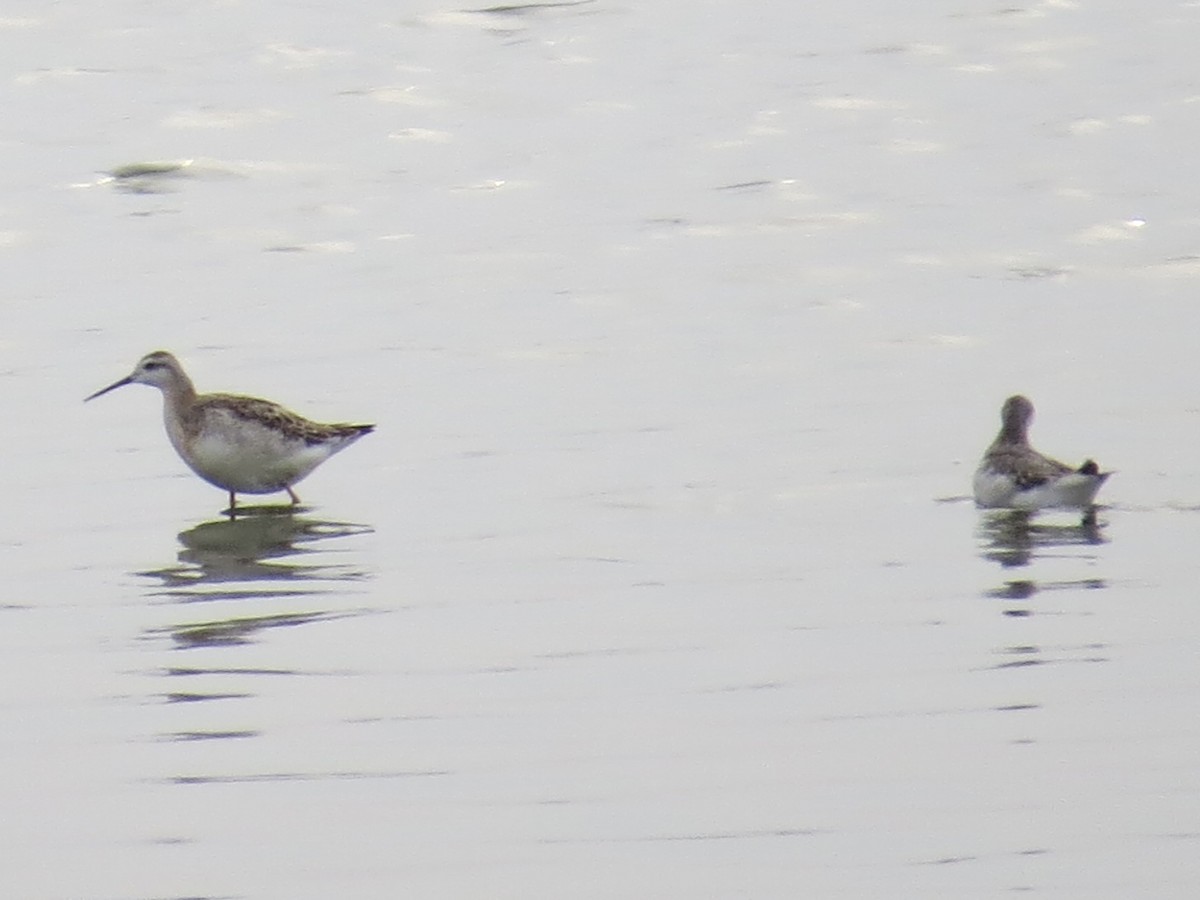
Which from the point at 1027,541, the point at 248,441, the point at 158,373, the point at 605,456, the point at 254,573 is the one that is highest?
the point at 158,373

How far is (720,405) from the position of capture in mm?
15359

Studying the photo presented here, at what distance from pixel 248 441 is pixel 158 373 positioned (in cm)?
106

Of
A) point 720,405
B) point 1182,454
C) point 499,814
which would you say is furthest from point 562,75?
point 499,814

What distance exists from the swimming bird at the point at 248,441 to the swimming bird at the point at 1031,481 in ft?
11.2

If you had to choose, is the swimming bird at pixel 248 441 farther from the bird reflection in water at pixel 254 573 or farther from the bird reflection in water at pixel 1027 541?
the bird reflection in water at pixel 1027 541

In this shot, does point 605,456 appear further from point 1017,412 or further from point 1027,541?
point 1027,541

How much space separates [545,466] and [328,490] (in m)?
1.27

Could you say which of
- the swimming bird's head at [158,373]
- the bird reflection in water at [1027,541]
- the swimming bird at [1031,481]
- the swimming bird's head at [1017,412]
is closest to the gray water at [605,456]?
the bird reflection in water at [1027,541]

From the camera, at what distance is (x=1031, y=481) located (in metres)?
13.1

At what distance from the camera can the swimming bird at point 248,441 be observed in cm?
1394

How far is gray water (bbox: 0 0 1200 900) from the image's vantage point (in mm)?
7949

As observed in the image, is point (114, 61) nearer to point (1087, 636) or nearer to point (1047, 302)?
point (1047, 302)

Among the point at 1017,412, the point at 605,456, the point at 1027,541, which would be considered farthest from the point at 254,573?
the point at 1017,412

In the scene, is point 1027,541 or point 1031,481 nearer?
point 1027,541
